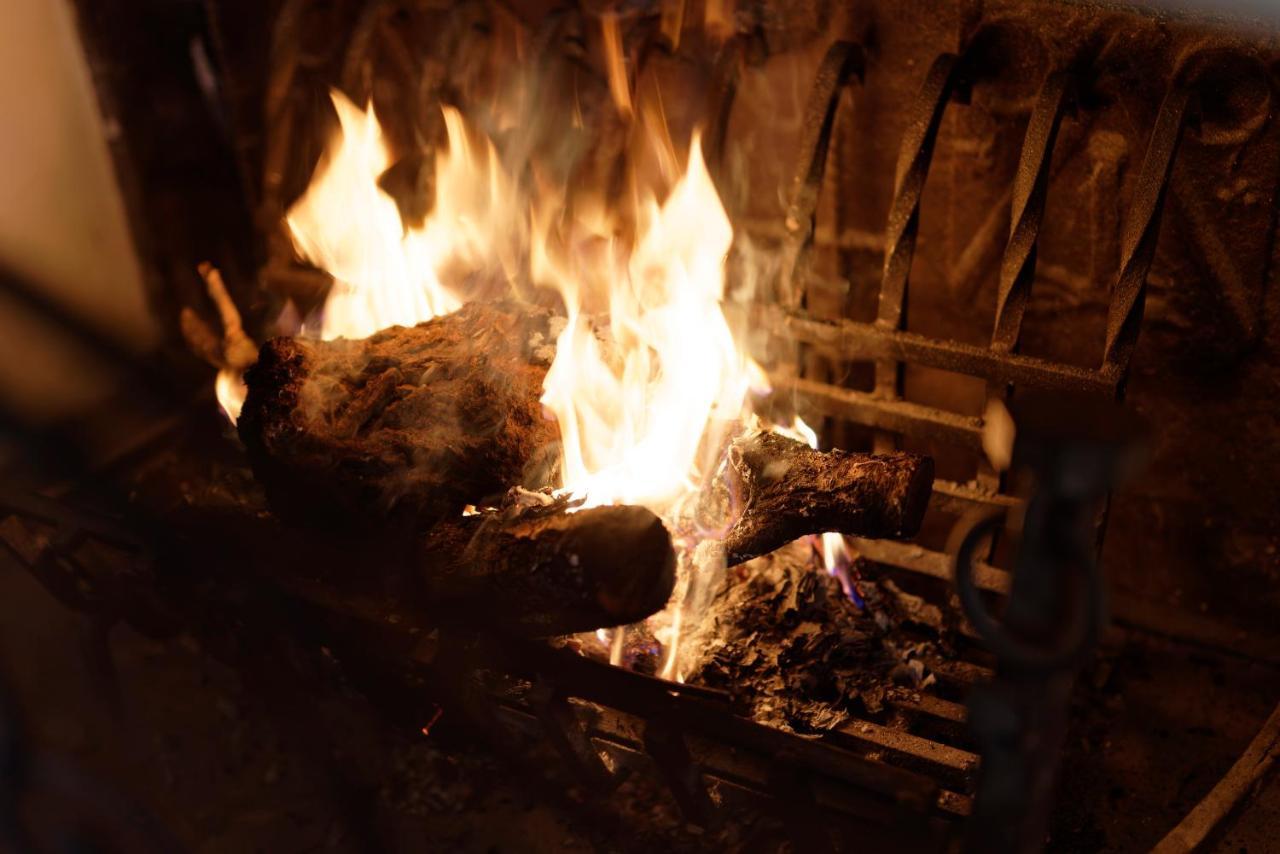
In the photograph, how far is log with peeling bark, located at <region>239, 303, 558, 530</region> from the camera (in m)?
2.17

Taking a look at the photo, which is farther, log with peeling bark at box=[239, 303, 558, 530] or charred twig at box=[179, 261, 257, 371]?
charred twig at box=[179, 261, 257, 371]

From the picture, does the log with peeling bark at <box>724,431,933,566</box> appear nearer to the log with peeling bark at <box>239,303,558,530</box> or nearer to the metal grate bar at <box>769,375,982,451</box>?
the metal grate bar at <box>769,375,982,451</box>

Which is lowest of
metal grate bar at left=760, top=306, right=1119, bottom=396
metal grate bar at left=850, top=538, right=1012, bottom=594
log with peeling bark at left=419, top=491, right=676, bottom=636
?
metal grate bar at left=850, top=538, right=1012, bottom=594

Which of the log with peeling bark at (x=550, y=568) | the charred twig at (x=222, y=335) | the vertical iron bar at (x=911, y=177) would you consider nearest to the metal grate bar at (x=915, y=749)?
the log with peeling bark at (x=550, y=568)

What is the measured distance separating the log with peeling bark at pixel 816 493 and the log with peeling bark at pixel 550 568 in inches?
13.1

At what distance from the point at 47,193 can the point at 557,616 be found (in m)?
2.59

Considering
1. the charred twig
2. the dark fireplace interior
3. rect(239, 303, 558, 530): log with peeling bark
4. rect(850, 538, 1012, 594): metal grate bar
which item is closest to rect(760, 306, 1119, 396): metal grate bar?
the dark fireplace interior

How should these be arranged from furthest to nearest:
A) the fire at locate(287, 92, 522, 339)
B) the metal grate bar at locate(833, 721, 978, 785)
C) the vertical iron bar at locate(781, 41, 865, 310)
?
the fire at locate(287, 92, 522, 339)
the vertical iron bar at locate(781, 41, 865, 310)
the metal grate bar at locate(833, 721, 978, 785)

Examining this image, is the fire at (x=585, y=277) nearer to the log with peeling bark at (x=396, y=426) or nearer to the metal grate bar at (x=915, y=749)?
the log with peeling bark at (x=396, y=426)

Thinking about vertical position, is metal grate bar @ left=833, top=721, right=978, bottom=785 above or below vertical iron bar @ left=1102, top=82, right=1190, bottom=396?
below

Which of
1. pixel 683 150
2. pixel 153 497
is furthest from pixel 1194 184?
pixel 153 497

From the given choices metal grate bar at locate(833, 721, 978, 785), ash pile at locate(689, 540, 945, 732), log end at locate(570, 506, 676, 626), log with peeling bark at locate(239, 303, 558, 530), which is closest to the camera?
log end at locate(570, 506, 676, 626)

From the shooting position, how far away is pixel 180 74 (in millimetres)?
3648

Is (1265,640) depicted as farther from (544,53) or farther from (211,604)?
(211,604)
